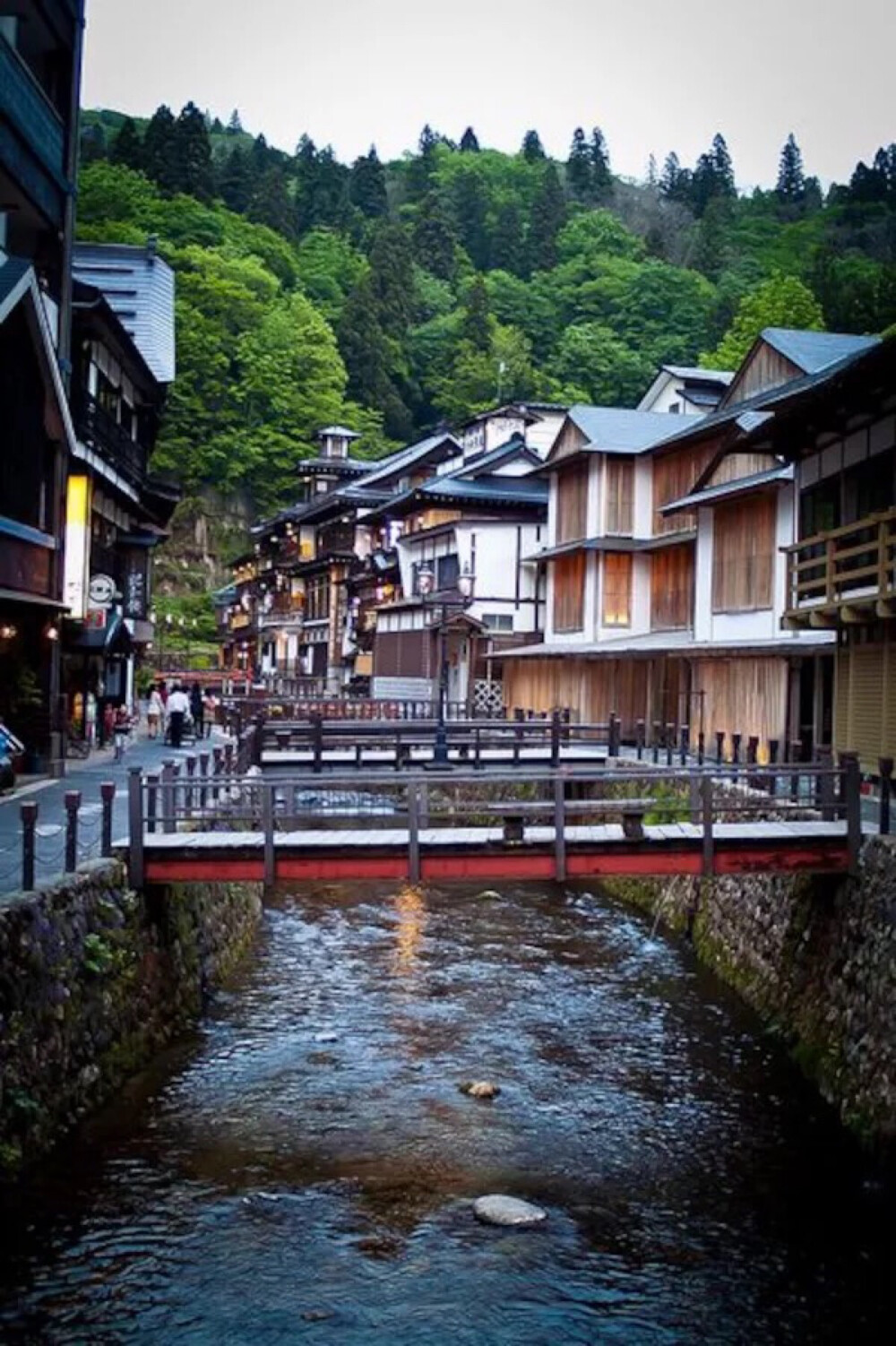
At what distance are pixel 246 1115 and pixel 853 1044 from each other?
7.42 metres

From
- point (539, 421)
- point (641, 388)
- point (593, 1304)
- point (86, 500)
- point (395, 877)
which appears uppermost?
point (641, 388)

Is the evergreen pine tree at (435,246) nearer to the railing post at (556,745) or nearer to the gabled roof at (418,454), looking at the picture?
the gabled roof at (418,454)

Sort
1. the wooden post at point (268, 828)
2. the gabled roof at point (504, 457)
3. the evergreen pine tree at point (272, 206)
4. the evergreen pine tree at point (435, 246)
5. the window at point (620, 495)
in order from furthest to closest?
the evergreen pine tree at point (435, 246) < the evergreen pine tree at point (272, 206) < the gabled roof at point (504, 457) < the window at point (620, 495) < the wooden post at point (268, 828)

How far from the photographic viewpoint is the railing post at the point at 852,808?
15.8 meters

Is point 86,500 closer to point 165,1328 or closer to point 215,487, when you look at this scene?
point 165,1328

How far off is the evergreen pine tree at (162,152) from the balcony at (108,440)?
81337 mm

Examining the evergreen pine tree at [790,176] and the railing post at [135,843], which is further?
the evergreen pine tree at [790,176]

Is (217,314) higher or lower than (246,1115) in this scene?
higher

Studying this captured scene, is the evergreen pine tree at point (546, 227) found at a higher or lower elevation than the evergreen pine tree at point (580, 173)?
lower

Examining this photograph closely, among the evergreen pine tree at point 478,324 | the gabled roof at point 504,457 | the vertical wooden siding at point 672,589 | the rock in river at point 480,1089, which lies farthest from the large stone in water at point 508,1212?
the evergreen pine tree at point 478,324

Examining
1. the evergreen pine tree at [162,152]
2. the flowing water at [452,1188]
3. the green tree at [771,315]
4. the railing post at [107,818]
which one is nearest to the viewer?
the flowing water at [452,1188]

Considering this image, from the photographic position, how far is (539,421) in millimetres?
63219

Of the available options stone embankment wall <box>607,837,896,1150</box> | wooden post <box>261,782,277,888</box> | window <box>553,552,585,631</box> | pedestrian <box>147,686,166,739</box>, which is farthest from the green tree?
wooden post <box>261,782,277,888</box>

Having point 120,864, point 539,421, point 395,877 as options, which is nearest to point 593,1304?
point 395,877
